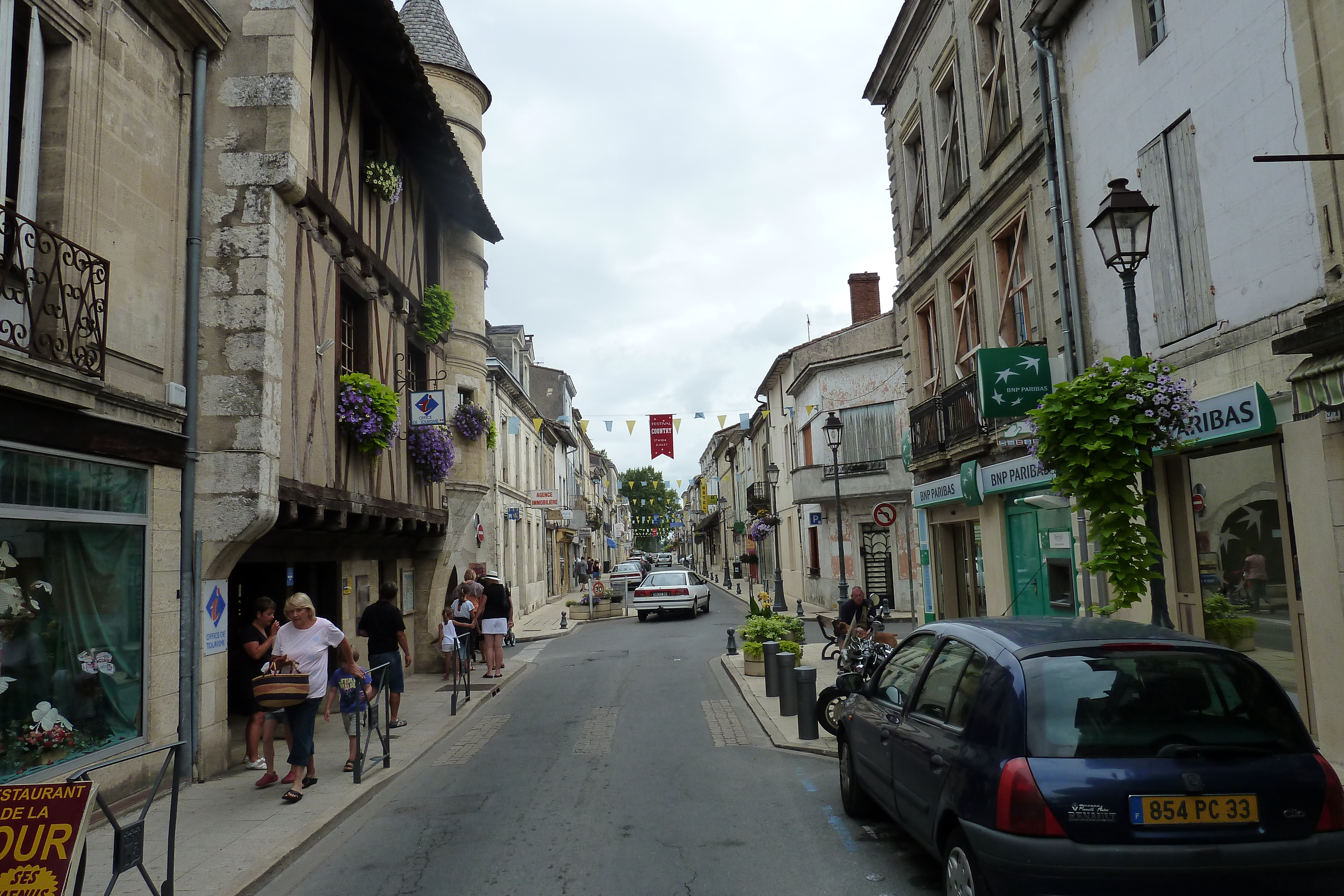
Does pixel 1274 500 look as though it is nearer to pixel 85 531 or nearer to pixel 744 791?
pixel 744 791

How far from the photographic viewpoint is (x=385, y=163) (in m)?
12.2

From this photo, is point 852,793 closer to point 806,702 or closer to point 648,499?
point 806,702

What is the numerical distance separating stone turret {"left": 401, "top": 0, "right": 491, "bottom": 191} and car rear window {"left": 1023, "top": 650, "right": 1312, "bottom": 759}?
14.3m

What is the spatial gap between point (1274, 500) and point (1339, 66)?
3384mm

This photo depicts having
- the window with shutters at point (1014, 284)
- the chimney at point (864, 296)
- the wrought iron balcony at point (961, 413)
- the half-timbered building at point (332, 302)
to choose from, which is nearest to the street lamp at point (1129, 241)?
the window with shutters at point (1014, 284)

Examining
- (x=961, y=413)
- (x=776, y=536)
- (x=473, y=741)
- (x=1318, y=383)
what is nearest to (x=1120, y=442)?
(x=1318, y=383)

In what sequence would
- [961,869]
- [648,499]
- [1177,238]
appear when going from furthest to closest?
[648,499] → [1177,238] → [961,869]

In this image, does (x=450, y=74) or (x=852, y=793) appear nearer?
(x=852, y=793)

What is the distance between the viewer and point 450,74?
53.0 feet

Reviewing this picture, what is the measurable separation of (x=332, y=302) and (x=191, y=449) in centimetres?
300

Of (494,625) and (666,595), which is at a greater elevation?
(494,625)

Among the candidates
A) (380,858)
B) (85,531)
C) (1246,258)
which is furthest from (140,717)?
(1246,258)

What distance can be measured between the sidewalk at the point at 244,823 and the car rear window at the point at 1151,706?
449cm

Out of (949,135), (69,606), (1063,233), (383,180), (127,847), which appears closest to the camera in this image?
(127,847)
